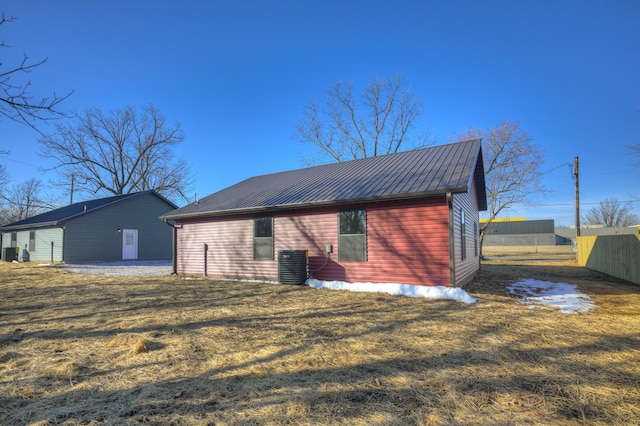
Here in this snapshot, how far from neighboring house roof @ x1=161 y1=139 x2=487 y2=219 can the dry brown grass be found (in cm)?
313

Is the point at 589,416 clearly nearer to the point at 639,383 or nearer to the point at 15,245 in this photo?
the point at 639,383

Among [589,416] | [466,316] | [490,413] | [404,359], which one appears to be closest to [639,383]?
[589,416]

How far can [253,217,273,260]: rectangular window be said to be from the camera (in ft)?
37.6

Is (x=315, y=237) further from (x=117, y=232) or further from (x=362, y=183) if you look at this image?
(x=117, y=232)

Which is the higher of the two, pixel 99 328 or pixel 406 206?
pixel 406 206

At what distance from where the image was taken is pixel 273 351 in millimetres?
4359

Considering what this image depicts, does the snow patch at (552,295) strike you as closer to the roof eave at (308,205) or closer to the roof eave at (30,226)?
the roof eave at (308,205)

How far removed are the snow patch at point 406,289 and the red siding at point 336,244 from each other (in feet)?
0.73

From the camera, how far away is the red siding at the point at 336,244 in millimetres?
8688

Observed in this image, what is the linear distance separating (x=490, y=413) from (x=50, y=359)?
4.61 metres

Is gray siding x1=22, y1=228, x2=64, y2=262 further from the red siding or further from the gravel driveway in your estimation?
the red siding

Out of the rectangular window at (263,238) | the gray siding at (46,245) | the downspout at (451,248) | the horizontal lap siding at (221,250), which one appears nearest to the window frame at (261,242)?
the rectangular window at (263,238)

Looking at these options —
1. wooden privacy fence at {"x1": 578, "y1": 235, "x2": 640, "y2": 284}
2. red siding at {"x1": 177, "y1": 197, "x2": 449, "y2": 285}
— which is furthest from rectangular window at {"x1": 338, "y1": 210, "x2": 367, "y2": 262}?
wooden privacy fence at {"x1": 578, "y1": 235, "x2": 640, "y2": 284}

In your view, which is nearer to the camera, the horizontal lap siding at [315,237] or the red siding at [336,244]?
the red siding at [336,244]
